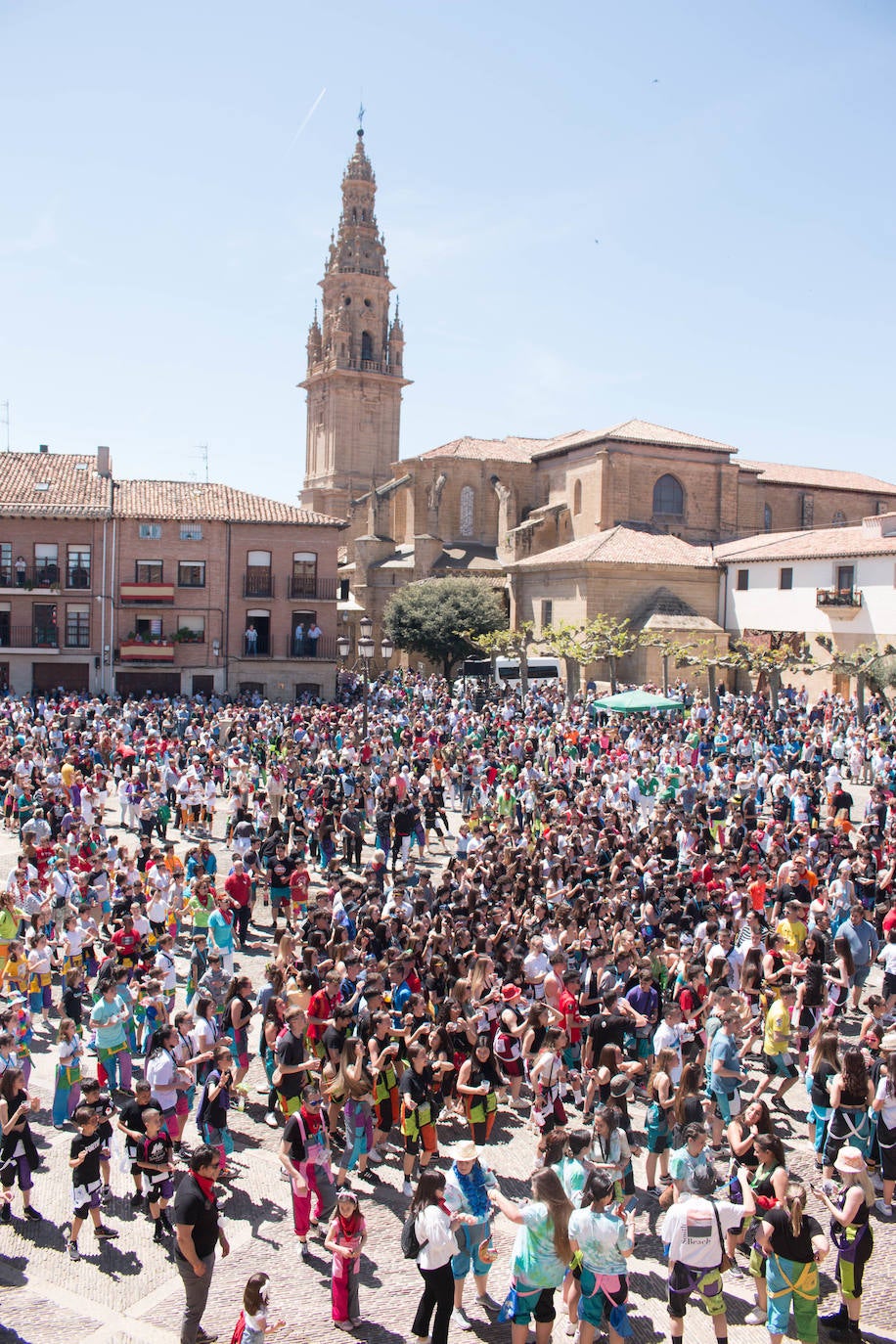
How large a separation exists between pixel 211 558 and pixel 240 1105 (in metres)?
31.6

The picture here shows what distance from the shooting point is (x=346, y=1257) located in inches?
242

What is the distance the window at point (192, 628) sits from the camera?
3891cm

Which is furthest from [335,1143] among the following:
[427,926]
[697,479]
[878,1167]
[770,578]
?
[697,479]

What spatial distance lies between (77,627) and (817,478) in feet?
129

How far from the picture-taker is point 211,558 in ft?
129

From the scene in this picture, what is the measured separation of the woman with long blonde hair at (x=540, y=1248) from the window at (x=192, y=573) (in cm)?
3509

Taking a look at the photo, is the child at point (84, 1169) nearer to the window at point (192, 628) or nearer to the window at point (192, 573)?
the window at point (192, 628)

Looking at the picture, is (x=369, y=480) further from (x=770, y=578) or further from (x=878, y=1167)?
(x=878, y=1167)

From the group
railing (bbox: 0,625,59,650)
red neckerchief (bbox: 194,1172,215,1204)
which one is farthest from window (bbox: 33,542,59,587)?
red neckerchief (bbox: 194,1172,215,1204)

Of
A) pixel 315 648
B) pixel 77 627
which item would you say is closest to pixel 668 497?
pixel 315 648

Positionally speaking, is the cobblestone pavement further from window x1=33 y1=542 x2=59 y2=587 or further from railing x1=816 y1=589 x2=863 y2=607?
railing x1=816 y1=589 x2=863 y2=607

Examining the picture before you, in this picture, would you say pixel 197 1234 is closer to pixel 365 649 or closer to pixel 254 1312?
pixel 254 1312

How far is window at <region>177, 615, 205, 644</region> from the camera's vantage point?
3891cm

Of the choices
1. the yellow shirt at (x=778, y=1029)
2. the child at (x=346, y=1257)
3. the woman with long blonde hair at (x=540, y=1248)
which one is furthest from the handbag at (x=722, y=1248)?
the yellow shirt at (x=778, y=1029)
